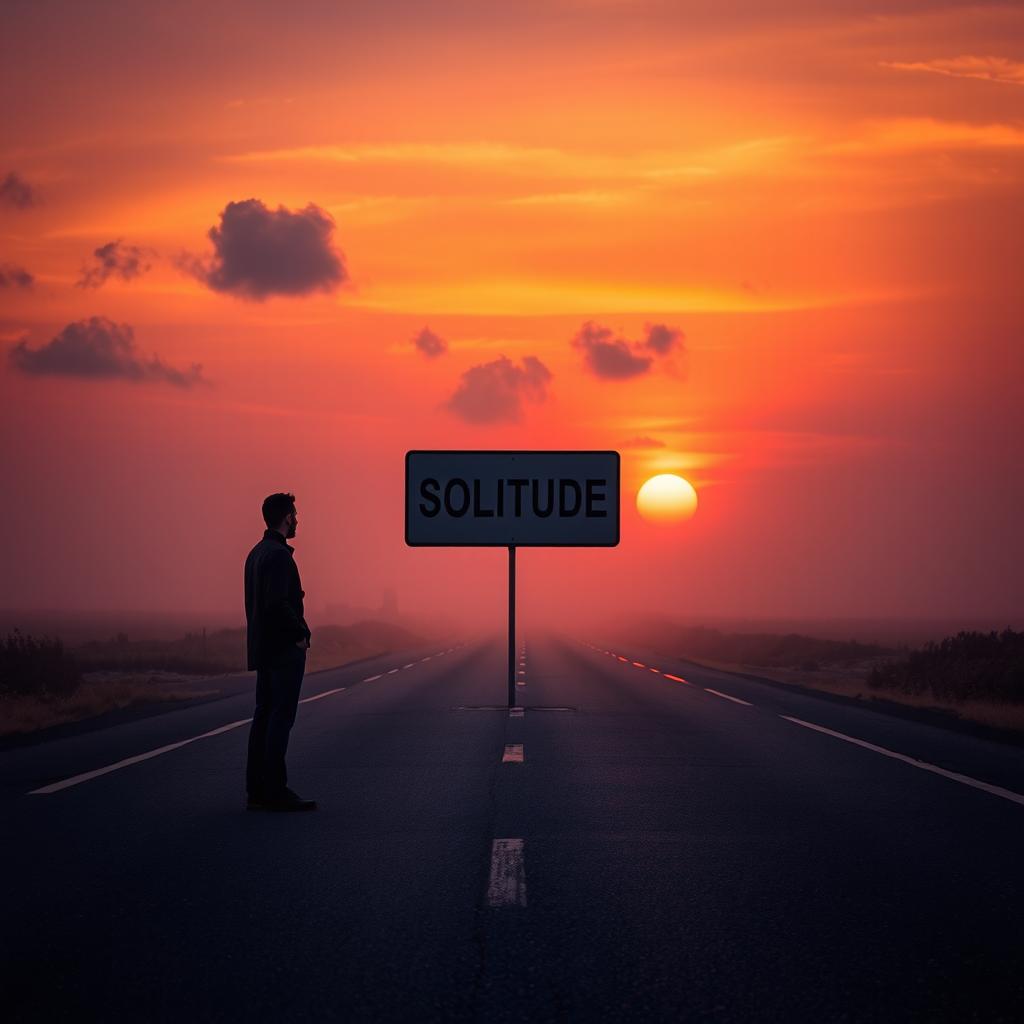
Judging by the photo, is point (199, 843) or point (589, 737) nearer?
point (199, 843)

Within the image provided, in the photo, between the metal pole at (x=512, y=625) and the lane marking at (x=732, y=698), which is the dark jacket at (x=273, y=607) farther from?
the lane marking at (x=732, y=698)

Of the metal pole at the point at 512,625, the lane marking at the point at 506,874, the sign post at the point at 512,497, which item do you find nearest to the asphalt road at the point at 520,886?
the lane marking at the point at 506,874

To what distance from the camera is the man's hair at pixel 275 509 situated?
8875mm

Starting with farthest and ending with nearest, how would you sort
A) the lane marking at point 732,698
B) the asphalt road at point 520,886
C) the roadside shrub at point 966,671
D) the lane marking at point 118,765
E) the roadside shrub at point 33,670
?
the roadside shrub at point 966,671
the roadside shrub at point 33,670
the lane marking at point 732,698
the lane marking at point 118,765
the asphalt road at point 520,886

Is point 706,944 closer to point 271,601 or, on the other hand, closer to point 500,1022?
point 500,1022

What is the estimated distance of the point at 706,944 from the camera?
5031 mm

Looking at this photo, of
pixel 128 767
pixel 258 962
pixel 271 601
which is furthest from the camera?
pixel 128 767

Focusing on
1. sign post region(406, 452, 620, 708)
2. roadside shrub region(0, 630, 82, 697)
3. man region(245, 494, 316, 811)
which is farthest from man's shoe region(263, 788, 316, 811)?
roadside shrub region(0, 630, 82, 697)

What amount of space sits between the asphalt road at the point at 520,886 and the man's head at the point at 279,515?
214 cm

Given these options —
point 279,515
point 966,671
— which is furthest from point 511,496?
point 966,671

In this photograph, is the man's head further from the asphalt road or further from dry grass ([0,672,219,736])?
dry grass ([0,672,219,736])

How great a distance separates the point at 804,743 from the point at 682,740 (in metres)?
1.39

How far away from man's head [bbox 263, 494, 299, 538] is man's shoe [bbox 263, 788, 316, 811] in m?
1.96

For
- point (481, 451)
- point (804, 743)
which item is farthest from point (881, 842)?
point (481, 451)
